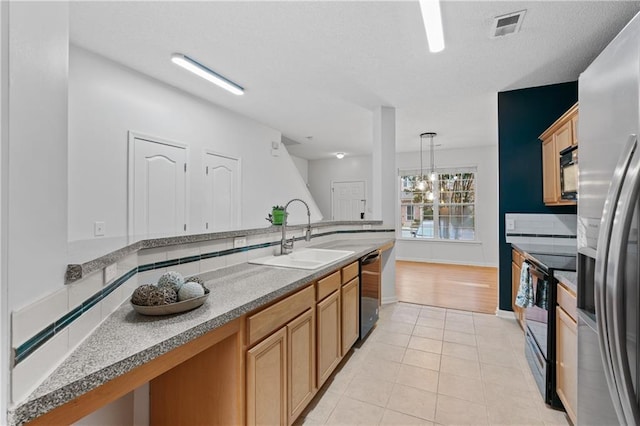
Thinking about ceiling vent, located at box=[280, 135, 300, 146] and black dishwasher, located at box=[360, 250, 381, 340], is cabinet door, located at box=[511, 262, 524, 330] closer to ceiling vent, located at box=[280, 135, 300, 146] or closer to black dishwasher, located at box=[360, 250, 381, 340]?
black dishwasher, located at box=[360, 250, 381, 340]

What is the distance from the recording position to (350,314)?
8.00ft

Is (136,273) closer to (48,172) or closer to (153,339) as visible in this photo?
(153,339)

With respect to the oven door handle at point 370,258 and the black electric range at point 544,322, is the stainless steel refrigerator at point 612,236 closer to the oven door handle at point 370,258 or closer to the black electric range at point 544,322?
the black electric range at point 544,322

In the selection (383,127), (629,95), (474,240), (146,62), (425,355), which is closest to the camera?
(629,95)

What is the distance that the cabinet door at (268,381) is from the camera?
4.15ft

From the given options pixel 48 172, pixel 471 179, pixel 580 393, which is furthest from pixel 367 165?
pixel 48 172

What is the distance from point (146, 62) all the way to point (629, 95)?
3.51 m

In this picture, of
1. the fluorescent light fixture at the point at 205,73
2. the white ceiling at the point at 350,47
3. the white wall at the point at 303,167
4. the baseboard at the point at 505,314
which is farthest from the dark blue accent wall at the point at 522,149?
the white wall at the point at 303,167

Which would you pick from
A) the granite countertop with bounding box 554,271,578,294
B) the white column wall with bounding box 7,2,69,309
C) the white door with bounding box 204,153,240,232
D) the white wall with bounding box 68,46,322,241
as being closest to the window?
the white door with bounding box 204,153,240,232

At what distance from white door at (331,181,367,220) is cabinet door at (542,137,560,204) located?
15.5 ft

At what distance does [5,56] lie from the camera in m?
0.58

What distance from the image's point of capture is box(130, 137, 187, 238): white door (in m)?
3.10

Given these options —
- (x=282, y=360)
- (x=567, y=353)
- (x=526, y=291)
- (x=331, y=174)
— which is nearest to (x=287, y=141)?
(x=331, y=174)

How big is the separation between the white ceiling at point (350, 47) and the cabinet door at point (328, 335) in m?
2.07
